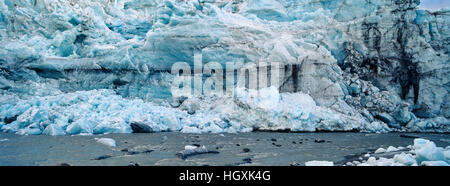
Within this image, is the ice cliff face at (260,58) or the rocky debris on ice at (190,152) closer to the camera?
the rocky debris on ice at (190,152)

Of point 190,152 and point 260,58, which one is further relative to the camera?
point 260,58

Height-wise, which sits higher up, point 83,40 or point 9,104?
point 83,40

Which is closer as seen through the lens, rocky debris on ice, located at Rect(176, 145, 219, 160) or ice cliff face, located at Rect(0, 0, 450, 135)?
rocky debris on ice, located at Rect(176, 145, 219, 160)

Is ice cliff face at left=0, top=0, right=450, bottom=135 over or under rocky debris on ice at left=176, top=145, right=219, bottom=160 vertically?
over

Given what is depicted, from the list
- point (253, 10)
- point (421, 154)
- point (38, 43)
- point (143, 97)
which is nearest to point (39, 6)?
point (38, 43)

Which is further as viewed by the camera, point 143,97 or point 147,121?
point 143,97

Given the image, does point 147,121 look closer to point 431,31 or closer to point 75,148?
point 75,148

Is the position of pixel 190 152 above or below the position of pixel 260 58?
below

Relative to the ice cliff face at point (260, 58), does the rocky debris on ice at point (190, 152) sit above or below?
below
